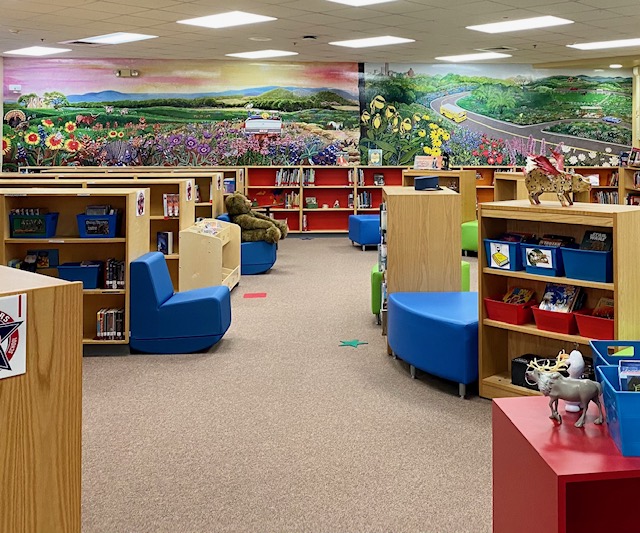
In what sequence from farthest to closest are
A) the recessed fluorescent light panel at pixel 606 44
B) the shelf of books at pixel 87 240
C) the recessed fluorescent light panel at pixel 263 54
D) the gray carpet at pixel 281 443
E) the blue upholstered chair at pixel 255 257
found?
the recessed fluorescent light panel at pixel 263 54 < the recessed fluorescent light panel at pixel 606 44 < the blue upholstered chair at pixel 255 257 < the shelf of books at pixel 87 240 < the gray carpet at pixel 281 443

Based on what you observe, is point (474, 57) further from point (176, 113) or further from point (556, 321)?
point (556, 321)

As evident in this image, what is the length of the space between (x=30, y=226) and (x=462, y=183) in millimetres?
6954

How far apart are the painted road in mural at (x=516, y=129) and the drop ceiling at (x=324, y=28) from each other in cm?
131

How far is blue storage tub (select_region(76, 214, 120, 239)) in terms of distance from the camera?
5750mm

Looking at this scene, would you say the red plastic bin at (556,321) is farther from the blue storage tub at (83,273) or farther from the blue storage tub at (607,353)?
the blue storage tub at (83,273)

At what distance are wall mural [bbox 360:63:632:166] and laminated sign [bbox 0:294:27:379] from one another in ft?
44.3

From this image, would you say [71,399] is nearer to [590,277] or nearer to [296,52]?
[590,277]

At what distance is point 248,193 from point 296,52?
3083 mm

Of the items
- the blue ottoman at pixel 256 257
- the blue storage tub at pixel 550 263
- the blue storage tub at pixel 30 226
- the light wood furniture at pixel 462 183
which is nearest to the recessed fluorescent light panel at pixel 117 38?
the blue ottoman at pixel 256 257

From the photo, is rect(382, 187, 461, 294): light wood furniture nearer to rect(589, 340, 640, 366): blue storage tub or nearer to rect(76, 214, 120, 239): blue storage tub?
rect(76, 214, 120, 239): blue storage tub

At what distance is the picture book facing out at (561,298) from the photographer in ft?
13.9

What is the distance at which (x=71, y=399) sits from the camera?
2117 millimetres

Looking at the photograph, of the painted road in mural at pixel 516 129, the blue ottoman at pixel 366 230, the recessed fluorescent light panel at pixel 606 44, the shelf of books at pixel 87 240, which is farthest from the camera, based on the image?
the painted road in mural at pixel 516 129

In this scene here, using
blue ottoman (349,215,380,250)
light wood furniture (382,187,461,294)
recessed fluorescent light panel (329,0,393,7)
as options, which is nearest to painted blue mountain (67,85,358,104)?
blue ottoman (349,215,380,250)
